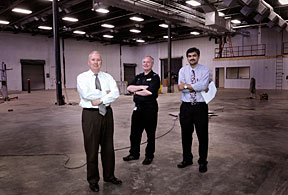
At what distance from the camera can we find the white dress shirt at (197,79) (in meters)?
3.02

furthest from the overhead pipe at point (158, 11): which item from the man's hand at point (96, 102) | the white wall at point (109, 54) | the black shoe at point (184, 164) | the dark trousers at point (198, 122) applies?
the white wall at point (109, 54)

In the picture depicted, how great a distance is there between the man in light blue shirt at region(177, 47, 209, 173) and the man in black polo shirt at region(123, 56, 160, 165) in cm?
43

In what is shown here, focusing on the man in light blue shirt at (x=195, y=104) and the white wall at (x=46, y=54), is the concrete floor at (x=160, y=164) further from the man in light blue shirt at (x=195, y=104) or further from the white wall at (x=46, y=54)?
the white wall at (x=46, y=54)

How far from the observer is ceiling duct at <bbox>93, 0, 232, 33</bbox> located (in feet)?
33.0

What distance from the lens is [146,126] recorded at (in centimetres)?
346

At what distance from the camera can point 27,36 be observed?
21.3 m

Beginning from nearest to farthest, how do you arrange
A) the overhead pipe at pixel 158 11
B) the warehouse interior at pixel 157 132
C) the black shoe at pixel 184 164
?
the warehouse interior at pixel 157 132
the black shoe at pixel 184 164
the overhead pipe at pixel 158 11

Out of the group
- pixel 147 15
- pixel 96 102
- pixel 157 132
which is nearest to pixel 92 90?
pixel 96 102

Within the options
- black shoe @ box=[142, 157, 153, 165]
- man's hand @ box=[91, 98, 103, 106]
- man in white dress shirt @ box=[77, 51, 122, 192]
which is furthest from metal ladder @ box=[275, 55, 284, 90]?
man's hand @ box=[91, 98, 103, 106]

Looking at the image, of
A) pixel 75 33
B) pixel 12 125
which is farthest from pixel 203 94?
pixel 75 33

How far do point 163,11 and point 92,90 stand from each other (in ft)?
33.9

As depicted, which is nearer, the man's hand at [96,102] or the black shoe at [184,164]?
the man's hand at [96,102]

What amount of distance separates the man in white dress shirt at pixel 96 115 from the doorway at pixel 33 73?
21.5 m

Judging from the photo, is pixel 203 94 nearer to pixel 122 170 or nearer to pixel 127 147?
pixel 122 170
